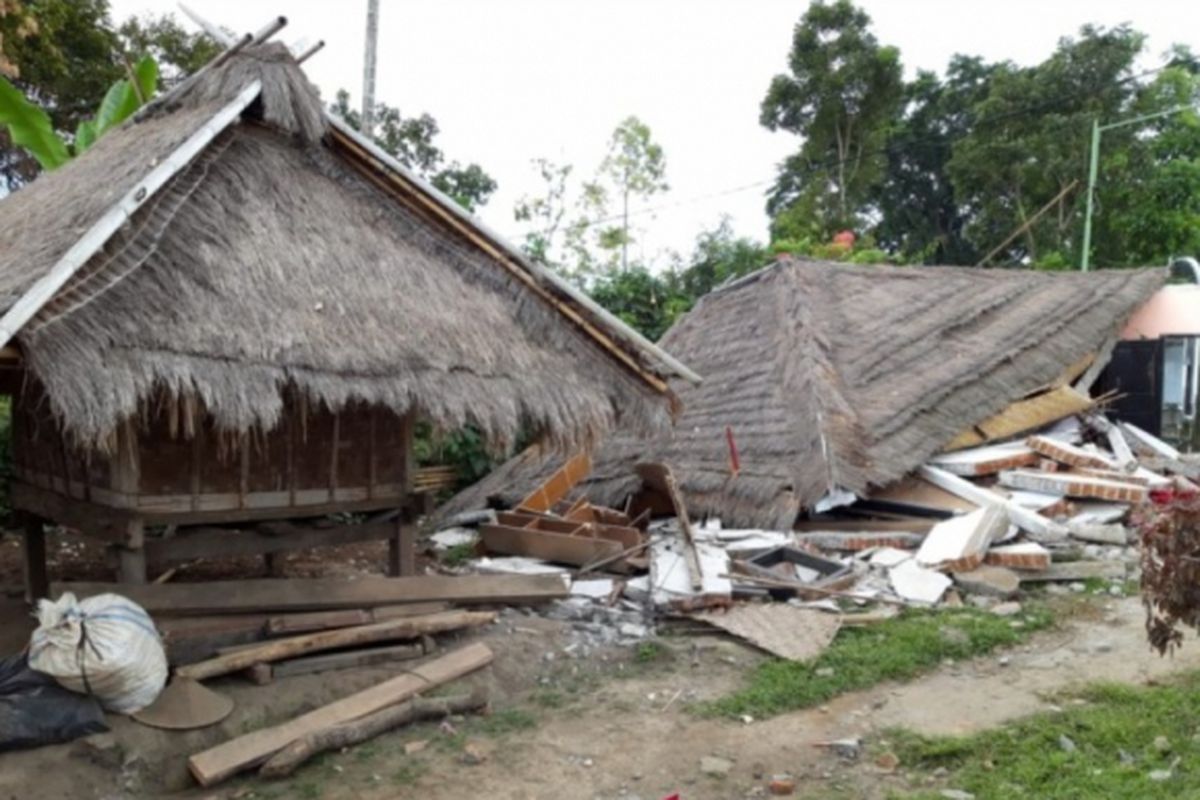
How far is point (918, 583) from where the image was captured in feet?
29.2

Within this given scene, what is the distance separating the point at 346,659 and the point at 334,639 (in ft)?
0.55

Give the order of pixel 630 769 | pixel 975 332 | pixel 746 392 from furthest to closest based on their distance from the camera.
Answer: pixel 975 332 < pixel 746 392 < pixel 630 769

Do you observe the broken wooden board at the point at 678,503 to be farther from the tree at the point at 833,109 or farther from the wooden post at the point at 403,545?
the tree at the point at 833,109

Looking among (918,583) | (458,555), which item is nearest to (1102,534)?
(918,583)

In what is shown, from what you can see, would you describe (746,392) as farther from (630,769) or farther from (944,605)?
(630,769)

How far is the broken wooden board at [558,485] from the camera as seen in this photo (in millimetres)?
11883

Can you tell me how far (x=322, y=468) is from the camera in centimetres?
747

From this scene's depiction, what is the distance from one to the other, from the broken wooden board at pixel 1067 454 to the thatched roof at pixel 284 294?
6311 millimetres

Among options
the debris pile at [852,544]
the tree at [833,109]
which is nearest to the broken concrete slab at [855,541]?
the debris pile at [852,544]

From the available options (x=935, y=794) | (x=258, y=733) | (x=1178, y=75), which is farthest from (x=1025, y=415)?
(x=1178, y=75)

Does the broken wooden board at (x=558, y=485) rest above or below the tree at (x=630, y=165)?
below

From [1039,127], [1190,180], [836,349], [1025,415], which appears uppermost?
[1039,127]

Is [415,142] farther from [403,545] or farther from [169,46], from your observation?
[403,545]

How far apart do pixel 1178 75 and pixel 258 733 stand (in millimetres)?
26503
